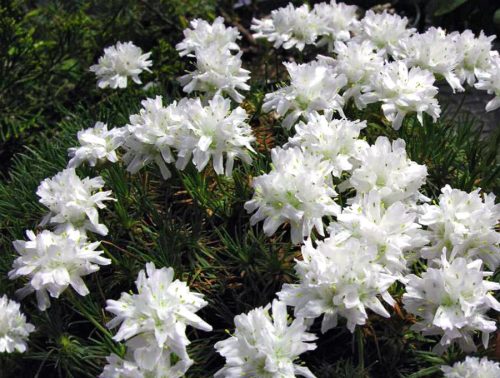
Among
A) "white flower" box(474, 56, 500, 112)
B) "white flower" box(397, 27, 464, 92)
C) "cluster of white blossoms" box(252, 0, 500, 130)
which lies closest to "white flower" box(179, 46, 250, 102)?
"cluster of white blossoms" box(252, 0, 500, 130)

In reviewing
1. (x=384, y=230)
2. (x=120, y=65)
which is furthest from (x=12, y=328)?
(x=120, y=65)

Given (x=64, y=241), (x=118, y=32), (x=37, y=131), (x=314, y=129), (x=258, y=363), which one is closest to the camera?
(x=258, y=363)

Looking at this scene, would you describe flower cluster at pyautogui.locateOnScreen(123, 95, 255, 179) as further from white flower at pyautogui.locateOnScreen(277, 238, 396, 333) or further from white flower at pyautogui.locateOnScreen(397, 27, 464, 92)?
white flower at pyautogui.locateOnScreen(397, 27, 464, 92)

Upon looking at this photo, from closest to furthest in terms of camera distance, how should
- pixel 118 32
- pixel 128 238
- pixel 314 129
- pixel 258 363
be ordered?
pixel 258 363, pixel 314 129, pixel 128 238, pixel 118 32

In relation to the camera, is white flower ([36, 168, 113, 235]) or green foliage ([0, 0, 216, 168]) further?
green foliage ([0, 0, 216, 168])

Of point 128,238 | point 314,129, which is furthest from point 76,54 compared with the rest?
point 314,129

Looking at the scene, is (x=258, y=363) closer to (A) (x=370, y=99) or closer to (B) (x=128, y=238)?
(B) (x=128, y=238)

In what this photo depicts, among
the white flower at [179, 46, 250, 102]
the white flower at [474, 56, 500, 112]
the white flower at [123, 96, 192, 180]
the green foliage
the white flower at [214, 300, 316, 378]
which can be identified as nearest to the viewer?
the white flower at [214, 300, 316, 378]
